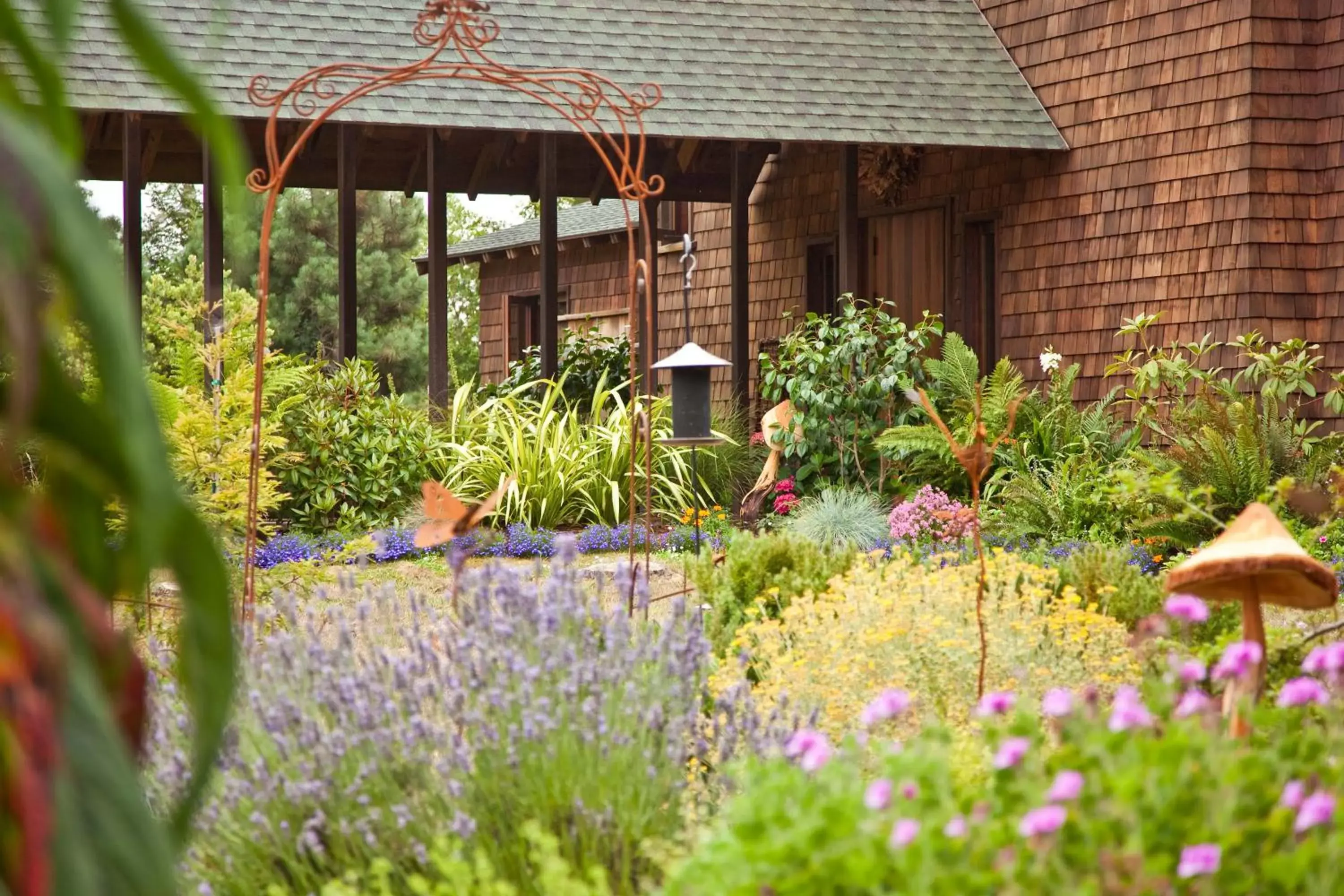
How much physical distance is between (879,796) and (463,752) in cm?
123

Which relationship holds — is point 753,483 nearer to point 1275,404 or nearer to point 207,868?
point 1275,404

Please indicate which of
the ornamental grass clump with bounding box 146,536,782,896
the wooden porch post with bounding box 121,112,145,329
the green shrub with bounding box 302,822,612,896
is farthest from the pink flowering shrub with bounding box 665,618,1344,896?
the wooden porch post with bounding box 121,112,145,329

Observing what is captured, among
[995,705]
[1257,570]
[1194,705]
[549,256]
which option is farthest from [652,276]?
[1194,705]

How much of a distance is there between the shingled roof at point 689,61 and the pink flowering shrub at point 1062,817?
8812 mm

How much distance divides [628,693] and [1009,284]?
389 inches

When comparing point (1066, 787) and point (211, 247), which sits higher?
point (211, 247)

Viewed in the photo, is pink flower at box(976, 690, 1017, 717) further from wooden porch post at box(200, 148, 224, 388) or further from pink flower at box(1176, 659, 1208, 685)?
wooden porch post at box(200, 148, 224, 388)

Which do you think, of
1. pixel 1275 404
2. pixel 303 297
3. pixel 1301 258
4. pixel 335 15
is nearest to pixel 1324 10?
pixel 1301 258

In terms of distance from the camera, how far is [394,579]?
27.4 ft

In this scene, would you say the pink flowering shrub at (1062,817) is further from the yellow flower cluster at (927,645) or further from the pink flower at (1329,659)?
the yellow flower cluster at (927,645)

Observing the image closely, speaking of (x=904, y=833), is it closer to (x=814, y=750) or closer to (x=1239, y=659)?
(x=814, y=750)

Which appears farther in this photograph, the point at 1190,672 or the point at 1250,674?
the point at 1250,674

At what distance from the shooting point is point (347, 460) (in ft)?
32.6

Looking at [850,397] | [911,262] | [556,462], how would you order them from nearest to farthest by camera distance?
[556,462], [850,397], [911,262]
